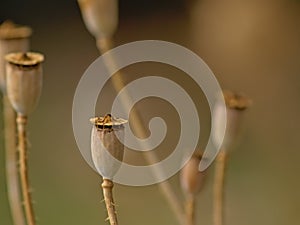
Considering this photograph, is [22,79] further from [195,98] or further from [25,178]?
[195,98]

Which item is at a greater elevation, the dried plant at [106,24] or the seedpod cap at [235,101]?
the dried plant at [106,24]

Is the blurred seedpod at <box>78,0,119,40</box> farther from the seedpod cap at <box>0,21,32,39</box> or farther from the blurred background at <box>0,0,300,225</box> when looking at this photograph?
the blurred background at <box>0,0,300,225</box>

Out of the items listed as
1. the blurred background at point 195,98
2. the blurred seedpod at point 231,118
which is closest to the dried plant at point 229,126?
the blurred seedpod at point 231,118

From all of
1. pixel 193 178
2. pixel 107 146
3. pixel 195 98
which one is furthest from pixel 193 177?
pixel 195 98

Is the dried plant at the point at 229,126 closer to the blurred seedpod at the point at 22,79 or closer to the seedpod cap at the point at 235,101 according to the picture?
the seedpod cap at the point at 235,101

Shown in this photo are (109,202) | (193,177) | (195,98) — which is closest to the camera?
(109,202)
